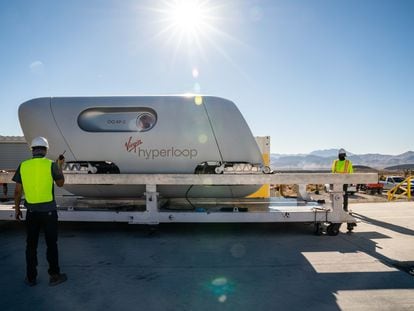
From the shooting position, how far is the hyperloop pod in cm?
485

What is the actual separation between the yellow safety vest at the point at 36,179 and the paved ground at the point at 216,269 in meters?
0.86

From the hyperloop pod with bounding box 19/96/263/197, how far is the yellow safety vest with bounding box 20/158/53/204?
188 cm

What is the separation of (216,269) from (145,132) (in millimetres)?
2568

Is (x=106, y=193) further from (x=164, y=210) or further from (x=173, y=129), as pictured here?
(x=173, y=129)

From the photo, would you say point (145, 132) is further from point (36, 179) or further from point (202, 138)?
point (36, 179)

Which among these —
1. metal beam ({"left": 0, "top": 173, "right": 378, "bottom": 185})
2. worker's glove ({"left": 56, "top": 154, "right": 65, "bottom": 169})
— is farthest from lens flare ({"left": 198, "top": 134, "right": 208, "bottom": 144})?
worker's glove ({"left": 56, "top": 154, "right": 65, "bottom": 169})

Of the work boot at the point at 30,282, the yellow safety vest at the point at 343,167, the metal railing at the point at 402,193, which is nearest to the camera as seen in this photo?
the work boot at the point at 30,282

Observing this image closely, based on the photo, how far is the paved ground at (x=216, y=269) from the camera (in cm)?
257

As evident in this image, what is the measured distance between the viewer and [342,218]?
4.69 meters

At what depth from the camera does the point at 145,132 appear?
16.0 ft

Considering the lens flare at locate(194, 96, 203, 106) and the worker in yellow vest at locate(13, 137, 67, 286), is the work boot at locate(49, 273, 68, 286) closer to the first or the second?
the worker in yellow vest at locate(13, 137, 67, 286)

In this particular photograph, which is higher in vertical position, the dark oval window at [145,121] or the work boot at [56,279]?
the dark oval window at [145,121]

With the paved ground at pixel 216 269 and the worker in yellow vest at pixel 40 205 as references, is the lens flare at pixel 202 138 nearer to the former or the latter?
the paved ground at pixel 216 269

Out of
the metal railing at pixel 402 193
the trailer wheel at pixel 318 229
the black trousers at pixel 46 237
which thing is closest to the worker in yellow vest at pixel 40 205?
the black trousers at pixel 46 237
